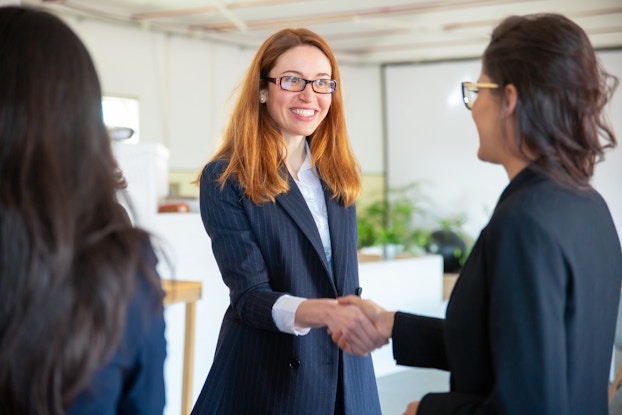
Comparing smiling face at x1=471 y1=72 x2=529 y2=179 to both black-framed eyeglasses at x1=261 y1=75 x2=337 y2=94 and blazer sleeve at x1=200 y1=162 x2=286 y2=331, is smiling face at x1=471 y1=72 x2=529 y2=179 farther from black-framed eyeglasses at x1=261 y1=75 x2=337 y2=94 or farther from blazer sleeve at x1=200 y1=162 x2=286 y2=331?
black-framed eyeglasses at x1=261 y1=75 x2=337 y2=94

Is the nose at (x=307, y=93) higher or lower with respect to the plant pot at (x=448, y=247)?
higher

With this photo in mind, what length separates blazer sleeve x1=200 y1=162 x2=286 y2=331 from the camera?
195 centimetres

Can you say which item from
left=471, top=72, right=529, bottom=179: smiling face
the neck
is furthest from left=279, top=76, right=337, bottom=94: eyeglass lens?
left=471, top=72, right=529, bottom=179: smiling face

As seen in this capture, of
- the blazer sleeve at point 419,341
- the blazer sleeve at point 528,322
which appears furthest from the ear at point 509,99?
the blazer sleeve at point 419,341

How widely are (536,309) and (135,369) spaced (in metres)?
0.61

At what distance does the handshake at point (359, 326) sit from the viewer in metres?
1.82

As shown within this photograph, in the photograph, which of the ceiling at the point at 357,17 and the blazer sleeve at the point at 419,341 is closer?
the blazer sleeve at the point at 419,341

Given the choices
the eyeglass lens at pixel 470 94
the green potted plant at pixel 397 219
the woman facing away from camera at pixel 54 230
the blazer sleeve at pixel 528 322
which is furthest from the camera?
the green potted plant at pixel 397 219

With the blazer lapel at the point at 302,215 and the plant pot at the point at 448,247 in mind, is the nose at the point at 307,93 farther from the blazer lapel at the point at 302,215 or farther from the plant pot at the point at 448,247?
the plant pot at the point at 448,247

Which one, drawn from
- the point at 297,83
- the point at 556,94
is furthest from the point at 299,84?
the point at 556,94

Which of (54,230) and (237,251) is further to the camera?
(237,251)

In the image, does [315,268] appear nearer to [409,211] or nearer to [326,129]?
[326,129]

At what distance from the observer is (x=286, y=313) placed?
1.90m

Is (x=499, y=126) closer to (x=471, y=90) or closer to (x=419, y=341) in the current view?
(x=471, y=90)
